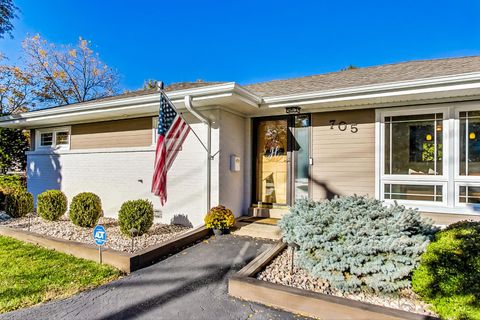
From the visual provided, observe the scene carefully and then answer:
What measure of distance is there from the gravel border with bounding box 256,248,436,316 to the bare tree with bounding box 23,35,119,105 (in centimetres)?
2245

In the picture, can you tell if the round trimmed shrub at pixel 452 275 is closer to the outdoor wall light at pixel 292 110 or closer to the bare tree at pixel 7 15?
the outdoor wall light at pixel 292 110

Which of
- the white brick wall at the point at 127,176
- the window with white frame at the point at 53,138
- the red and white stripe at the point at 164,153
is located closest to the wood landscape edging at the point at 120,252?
the red and white stripe at the point at 164,153

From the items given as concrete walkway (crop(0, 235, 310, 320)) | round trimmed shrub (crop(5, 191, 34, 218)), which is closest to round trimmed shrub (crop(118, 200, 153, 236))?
concrete walkway (crop(0, 235, 310, 320))

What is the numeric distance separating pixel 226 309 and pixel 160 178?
2.53m

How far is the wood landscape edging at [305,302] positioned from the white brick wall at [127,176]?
107 inches

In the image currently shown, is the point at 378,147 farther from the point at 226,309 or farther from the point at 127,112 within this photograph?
the point at 127,112

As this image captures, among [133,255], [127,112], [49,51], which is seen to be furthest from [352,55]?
[49,51]

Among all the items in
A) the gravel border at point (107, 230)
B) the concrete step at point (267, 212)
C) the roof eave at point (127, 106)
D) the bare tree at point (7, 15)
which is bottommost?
the gravel border at point (107, 230)

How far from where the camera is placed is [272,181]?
21.0 ft

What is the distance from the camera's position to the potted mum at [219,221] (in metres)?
5.19

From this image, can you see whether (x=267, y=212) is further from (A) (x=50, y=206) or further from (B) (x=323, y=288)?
(A) (x=50, y=206)

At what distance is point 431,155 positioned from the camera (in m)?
5.09

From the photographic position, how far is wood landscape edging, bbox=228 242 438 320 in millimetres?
2424

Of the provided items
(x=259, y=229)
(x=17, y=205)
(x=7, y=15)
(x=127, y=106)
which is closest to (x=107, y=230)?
(x=127, y=106)
